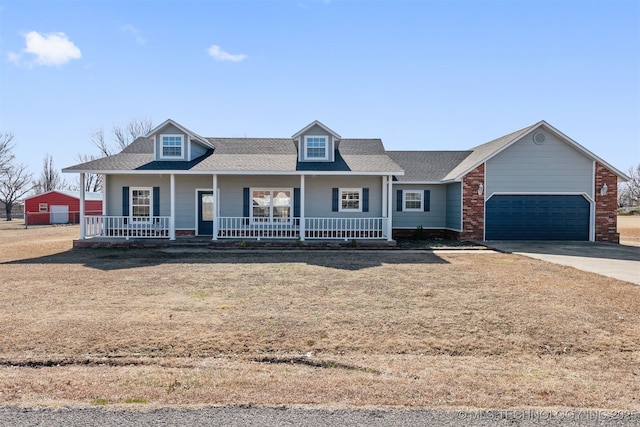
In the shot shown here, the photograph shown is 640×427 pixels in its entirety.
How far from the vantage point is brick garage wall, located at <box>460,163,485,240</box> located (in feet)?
57.9

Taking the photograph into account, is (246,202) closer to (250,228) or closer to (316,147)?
(250,228)

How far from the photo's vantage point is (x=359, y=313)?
648 centimetres

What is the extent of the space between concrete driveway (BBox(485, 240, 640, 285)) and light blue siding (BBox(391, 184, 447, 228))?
2.83 metres

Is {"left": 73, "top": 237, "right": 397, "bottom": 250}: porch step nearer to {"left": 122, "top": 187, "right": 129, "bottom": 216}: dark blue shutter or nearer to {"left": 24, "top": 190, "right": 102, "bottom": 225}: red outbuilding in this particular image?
{"left": 122, "top": 187, "right": 129, "bottom": 216}: dark blue shutter

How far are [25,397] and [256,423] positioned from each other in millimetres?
2204

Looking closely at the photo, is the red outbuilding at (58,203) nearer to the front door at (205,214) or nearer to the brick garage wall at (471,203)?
the front door at (205,214)

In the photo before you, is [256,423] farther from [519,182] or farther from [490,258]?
[519,182]

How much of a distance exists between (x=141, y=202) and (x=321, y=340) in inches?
557

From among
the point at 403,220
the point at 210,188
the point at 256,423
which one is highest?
the point at 210,188

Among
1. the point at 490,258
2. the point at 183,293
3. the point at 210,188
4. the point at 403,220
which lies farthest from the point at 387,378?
the point at 403,220

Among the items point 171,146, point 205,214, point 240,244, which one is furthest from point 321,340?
point 171,146

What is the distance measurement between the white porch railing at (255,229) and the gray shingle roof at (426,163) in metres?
6.06

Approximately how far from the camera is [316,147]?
17266mm

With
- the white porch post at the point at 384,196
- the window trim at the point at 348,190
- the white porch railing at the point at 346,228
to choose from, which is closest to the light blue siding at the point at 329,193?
the window trim at the point at 348,190
